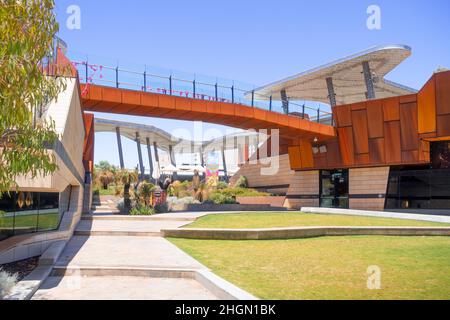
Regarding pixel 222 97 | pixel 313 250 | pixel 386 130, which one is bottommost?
pixel 313 250

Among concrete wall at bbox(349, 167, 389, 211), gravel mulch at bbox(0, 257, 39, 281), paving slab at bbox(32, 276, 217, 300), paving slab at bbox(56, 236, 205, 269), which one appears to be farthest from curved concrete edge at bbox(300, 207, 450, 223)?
gravel mulch at bbox(0, 257, 39, 281)

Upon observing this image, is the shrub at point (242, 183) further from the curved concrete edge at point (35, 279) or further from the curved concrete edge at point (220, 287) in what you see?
the curved concrete edge at point (220, 287)

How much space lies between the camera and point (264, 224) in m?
19.2

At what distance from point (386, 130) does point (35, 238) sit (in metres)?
25.7

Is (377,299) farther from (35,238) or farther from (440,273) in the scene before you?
(35,238)

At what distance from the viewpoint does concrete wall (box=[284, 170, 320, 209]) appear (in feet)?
125

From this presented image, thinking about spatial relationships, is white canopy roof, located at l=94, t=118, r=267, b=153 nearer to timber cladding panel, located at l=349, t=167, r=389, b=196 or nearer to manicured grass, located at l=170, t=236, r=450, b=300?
timber cladding panel, located at l=349, t=167, r=389, b=196

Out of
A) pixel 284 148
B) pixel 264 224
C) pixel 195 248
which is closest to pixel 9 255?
pixel 195 248

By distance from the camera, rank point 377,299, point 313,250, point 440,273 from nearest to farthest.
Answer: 1. point 377,299
2. point 440,273
3. point 313,250

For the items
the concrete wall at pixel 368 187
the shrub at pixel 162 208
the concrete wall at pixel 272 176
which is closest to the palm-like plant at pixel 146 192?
the shrub at pixel 162 208

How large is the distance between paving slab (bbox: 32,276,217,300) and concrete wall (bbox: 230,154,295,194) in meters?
32.4

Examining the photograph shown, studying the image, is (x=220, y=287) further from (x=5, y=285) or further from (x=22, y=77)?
(x=22, y=77)

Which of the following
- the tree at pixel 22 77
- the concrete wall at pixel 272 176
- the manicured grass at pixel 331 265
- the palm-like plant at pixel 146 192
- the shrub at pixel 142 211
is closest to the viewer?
the tree at pixel 22 77

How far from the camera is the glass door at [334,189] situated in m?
35.6
